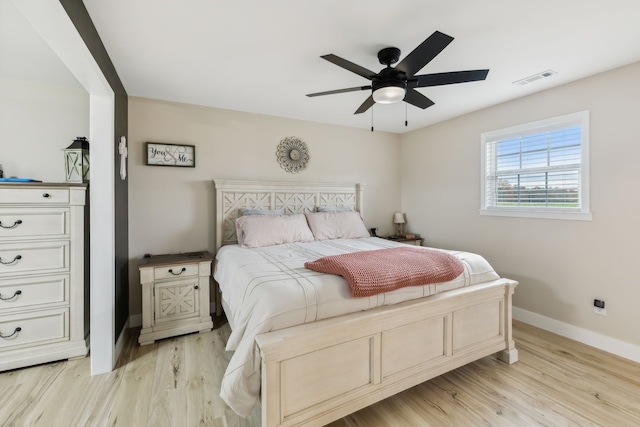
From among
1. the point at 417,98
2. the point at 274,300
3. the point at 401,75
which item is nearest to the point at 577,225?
the point at 417,98

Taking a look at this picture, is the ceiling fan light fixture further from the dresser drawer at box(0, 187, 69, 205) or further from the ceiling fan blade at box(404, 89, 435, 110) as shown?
the dresser drawer at box(0, 187, 69, 205)

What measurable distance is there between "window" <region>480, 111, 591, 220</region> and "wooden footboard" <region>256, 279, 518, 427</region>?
4.30ft

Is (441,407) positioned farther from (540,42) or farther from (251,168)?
(251,168)

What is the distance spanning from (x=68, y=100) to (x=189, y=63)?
1421 mm

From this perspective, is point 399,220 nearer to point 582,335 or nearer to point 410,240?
point 410,240

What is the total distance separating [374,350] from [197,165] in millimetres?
2791

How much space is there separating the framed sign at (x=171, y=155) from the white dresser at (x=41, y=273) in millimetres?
887

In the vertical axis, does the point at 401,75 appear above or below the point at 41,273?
above

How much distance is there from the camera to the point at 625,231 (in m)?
2.38

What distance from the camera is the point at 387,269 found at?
1.81 meters

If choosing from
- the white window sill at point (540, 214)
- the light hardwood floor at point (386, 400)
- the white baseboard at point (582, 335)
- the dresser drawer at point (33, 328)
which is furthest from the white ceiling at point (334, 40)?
the light hardwood floor at point (386, 400)

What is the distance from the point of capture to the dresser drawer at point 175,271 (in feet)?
8.67

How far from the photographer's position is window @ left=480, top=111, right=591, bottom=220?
105 inches

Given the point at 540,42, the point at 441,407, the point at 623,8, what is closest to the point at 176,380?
the point at 441,407
